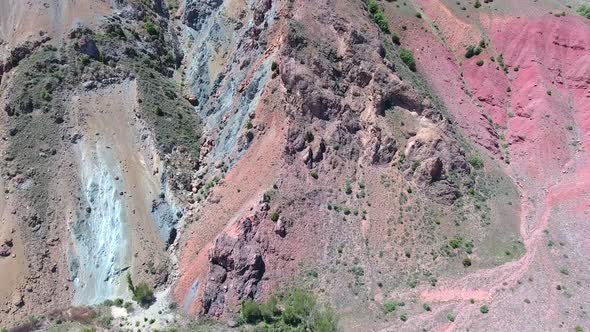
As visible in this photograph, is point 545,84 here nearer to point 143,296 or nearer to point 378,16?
point 378,16

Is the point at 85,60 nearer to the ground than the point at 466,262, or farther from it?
farther from it

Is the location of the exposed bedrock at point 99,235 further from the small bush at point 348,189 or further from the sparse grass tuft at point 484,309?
the sparse grass tuft at point 484,309

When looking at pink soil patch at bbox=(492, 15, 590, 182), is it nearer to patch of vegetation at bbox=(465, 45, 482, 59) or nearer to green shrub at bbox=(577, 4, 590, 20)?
green shrub at bbox=(577, 4, 590, 20)

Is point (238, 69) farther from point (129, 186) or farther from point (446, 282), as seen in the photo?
point (446, 282)

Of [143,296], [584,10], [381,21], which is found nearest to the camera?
[143,296]

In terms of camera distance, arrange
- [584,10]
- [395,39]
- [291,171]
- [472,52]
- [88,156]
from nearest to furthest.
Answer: [291,171] → [88,156] → [395,39] → [472,52] → [584,10]

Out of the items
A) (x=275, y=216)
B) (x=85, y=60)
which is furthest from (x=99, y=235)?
(x=85, y=60)
